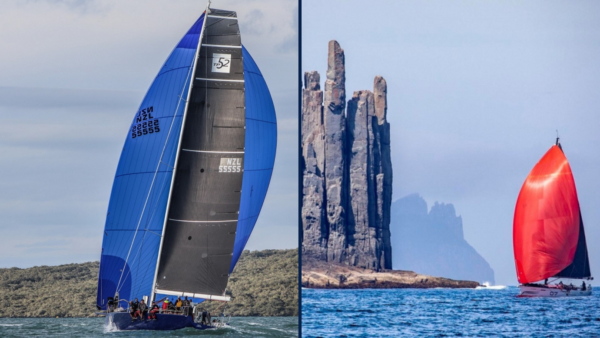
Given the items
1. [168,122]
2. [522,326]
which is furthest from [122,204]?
[522,326]

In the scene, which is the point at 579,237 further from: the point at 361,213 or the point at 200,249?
the point at 361,213

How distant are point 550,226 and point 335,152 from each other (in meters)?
47.8

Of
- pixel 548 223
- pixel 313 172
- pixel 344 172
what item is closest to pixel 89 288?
pixel 548 223

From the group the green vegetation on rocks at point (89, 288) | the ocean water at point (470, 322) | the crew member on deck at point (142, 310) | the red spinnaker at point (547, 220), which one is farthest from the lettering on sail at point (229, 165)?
the green vegetation on rocks at point (89, 288)

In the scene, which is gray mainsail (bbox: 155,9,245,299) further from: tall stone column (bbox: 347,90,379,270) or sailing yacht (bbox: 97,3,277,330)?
tall stone column (bbox: 347,90,379,270)

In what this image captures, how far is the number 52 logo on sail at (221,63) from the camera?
678 inches

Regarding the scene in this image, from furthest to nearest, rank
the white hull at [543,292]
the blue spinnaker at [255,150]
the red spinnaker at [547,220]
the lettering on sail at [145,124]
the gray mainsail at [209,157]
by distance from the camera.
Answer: the white hull at [543,292], the red spinnaker at [547,220], the blue spinnaker at [255,150], the lettering on sail at [145,124], the gray mainsail at [209,157]

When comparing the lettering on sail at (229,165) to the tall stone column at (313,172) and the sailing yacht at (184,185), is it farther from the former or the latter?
the tall stone column at (313,172)

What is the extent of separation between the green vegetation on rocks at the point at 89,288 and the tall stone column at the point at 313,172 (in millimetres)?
25954

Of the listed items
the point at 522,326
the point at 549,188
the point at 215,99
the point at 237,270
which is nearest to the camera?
the point at 215,99

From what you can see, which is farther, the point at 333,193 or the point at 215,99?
the point at 333,193

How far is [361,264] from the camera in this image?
73.4m

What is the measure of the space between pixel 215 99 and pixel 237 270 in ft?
97.2

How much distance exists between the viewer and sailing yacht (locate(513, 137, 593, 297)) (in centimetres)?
2884
